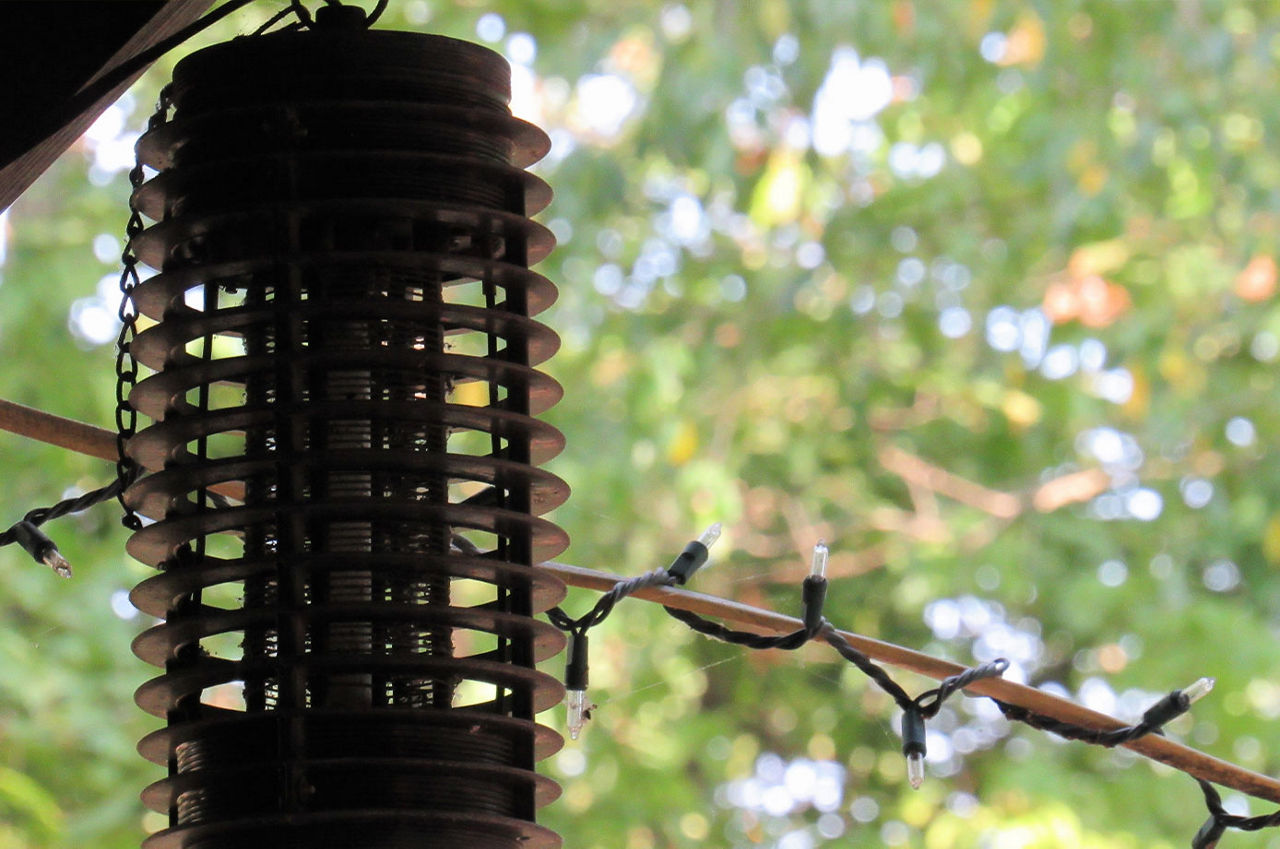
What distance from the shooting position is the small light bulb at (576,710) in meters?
0.65

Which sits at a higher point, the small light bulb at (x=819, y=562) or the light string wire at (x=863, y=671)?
the small light bulb at (x=819, y=562)

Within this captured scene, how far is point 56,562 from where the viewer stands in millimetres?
646

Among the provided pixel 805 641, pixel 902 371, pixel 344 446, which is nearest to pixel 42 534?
pixel 344 446

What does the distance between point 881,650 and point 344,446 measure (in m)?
0.27

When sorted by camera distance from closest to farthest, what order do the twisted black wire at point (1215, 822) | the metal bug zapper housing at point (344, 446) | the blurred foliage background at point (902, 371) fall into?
the metal bug zapper housing at point (344, 446) < the twisted black wire at point (1215, 822) < the blurred foliage background at point (902, 371)

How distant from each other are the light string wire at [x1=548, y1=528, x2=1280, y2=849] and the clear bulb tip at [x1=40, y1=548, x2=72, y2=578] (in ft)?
0.60

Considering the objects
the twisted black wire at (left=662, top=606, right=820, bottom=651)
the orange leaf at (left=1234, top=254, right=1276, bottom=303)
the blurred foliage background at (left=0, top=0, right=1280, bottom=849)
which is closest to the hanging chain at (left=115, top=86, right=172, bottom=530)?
the twisted black wire at (left=662, top=606, right=820, bottom=651)

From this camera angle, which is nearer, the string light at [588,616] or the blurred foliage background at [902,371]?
the string light at [588,616]

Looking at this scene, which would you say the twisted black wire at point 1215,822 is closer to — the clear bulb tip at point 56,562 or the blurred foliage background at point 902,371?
the clear bulb tip at point 56,562

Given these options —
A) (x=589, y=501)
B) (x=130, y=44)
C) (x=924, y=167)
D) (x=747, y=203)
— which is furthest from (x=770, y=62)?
(x=130, y=44)

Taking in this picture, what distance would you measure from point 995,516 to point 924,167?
2.23 ft

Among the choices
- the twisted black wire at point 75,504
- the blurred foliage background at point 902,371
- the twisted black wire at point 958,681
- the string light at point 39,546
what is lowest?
the twisted black wire at point 958,681

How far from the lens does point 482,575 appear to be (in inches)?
22.3

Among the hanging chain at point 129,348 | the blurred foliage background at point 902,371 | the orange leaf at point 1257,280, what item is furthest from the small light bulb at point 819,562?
the orange leaf at point 1257,280
